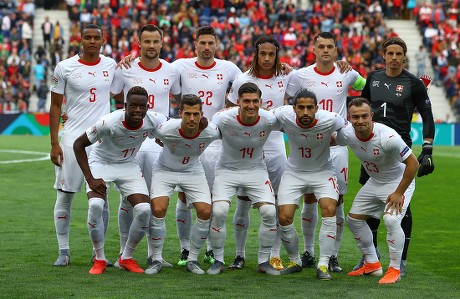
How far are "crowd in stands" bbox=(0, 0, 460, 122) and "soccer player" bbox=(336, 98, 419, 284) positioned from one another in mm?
25234

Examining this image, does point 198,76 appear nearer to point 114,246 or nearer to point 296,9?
point 114,246

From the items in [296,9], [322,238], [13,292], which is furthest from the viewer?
[296,9]

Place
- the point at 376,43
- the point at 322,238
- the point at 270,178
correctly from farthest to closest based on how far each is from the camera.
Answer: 1. the point at 376,43
2. the point at 270,178
3. the point at 322,238

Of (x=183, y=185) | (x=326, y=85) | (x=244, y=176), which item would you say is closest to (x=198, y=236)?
(x=183, y=185)

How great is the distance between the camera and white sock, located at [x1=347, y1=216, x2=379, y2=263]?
9.85 meters

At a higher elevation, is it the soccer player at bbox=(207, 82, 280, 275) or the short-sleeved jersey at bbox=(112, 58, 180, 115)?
the short-sleeved jersey at bbox=(112, 58, 180, 115)

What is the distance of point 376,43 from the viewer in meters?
37.4

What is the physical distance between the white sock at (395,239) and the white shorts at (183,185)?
6.19 feet

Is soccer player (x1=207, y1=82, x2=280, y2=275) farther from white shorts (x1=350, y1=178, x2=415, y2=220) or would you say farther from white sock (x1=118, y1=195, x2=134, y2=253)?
white sock (x1=118, y1=195, x2=134, y2=253)

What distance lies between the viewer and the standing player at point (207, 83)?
34.8 ft

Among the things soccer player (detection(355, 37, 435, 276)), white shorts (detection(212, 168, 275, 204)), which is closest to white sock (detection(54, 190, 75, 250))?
white shorts (detection(212, 168, 275, 204))

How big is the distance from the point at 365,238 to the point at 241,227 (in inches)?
54.6

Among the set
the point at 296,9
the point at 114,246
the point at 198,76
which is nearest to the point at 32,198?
the point at 114,246

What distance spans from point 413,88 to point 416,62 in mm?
28742
